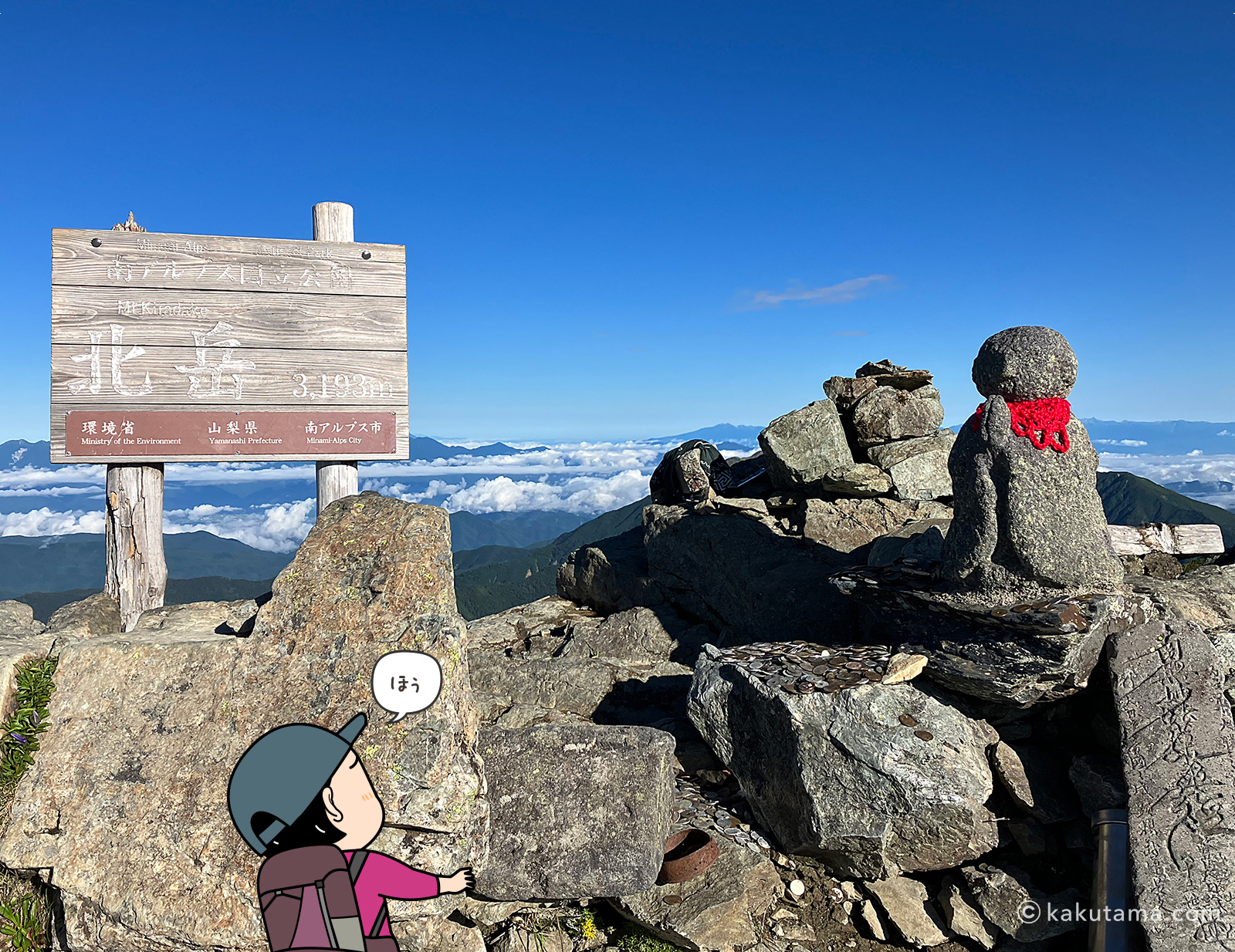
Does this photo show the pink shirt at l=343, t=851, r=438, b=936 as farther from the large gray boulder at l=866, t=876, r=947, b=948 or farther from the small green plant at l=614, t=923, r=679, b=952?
the large gray boulder at l=866, t=876, r=947, b=948

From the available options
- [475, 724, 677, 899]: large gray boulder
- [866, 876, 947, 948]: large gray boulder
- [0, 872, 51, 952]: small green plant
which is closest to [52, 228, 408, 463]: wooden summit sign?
[475, 724, 677, 899]: large gray boulder

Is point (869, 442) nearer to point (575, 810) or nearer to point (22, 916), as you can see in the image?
point (575, 810)

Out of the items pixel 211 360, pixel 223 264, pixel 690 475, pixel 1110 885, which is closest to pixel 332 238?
pixel 223 264

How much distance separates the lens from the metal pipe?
546cm

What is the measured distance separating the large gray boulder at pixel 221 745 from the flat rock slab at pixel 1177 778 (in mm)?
5228

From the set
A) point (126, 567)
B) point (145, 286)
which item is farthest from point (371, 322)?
point (126, 567)

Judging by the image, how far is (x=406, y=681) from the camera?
5.53m

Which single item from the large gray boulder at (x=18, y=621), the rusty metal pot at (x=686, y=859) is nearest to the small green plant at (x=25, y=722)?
the large gray boulder at (x=18, y=621)

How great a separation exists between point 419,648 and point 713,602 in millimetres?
6979

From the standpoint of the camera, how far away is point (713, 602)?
11812 millimetres

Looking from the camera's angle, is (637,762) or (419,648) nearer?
(419,648)

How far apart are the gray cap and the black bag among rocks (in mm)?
9234

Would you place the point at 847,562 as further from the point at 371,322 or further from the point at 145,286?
the point at 145,286

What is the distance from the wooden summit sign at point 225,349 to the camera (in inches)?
331
